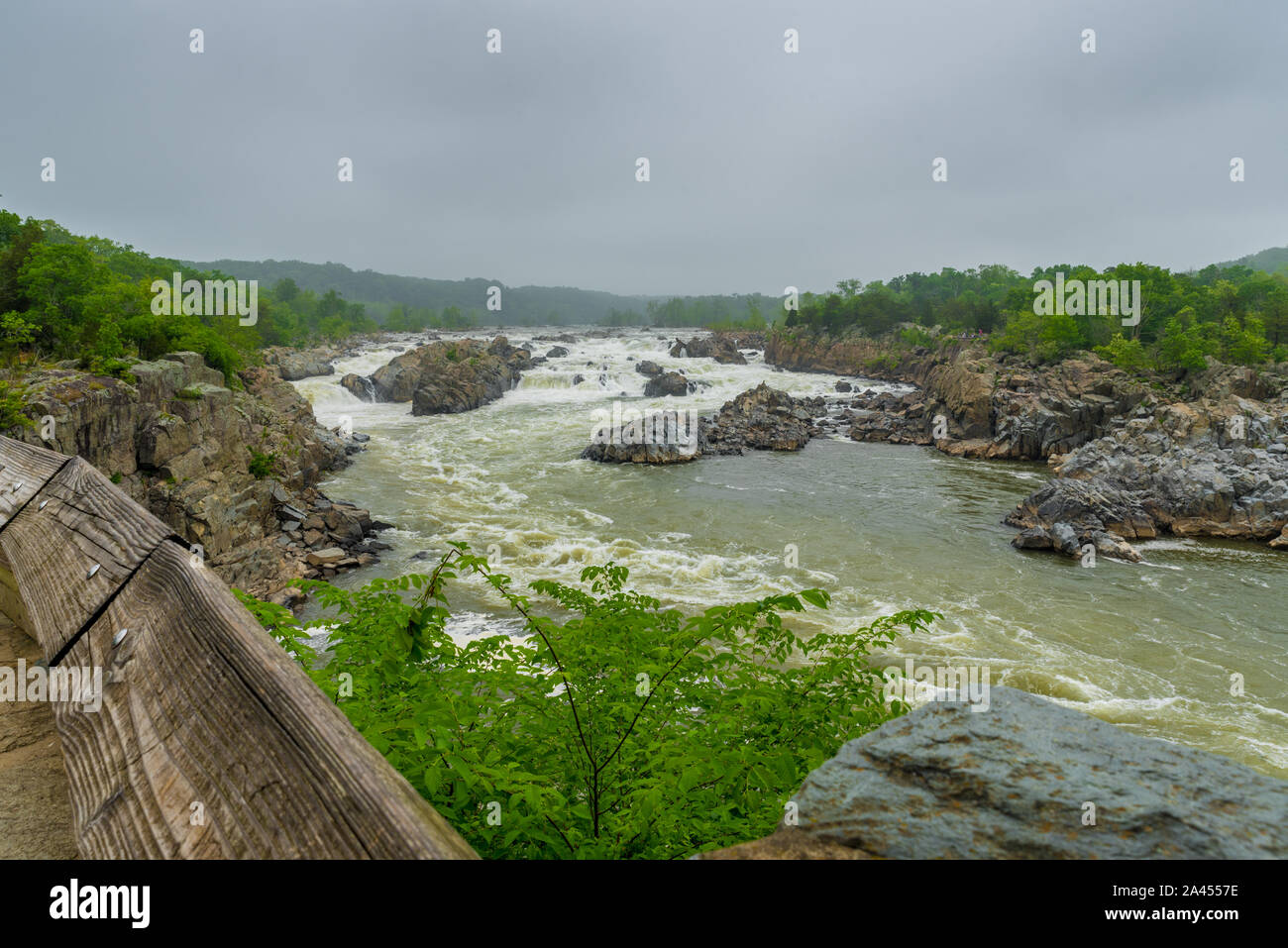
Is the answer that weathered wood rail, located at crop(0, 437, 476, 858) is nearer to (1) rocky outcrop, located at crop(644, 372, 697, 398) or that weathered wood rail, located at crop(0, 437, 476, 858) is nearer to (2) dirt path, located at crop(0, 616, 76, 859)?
(2) dirt path, located at crop(0, 616, 76, 859)

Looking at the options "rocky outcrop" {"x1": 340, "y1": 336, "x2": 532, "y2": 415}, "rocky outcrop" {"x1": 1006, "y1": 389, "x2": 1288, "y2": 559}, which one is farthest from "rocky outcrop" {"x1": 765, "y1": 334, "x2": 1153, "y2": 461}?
"rocky outcrop" {"x1": 340, "y1": 336, "x2": 532, "y2": 415}

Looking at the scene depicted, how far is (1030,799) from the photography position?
1315 millimetres

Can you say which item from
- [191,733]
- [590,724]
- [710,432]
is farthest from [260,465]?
[710,432]

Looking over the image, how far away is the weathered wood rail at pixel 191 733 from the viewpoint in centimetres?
104

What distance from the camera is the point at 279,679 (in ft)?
4.21

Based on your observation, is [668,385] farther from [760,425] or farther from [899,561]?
[899,561]

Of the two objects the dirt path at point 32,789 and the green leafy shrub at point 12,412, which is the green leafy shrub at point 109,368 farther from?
the dirt path at point 32,789

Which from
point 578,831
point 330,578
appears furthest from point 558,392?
point 578,831

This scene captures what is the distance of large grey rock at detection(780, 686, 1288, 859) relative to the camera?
122 centimetres

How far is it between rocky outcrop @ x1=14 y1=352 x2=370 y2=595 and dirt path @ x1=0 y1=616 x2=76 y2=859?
1372 centimetres

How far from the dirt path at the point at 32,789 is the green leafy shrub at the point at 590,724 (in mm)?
1131

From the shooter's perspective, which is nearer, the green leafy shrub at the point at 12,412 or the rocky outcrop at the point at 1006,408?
the green leafy shrub at the point at 12,412

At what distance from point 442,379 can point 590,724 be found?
51.4 m

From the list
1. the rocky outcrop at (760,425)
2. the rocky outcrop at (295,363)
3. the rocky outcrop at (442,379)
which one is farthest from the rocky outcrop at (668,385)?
the rocky outcrop at (295,363)
